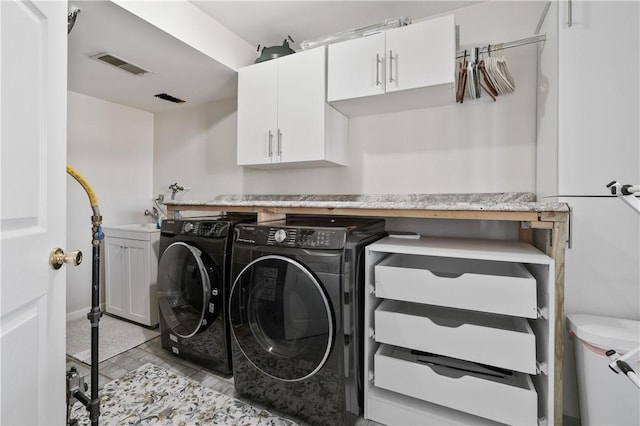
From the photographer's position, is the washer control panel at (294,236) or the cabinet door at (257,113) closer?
the washer control panel at (294,236)

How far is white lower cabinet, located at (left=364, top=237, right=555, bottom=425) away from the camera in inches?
47.9

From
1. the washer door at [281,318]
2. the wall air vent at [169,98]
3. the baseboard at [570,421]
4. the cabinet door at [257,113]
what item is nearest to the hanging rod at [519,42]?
the cabinet door at [257,113]

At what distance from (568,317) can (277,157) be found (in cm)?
189

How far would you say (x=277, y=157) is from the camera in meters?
2.24

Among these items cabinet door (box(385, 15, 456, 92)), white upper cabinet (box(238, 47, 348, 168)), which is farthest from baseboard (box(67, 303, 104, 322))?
cabinet door (box(385, 15, 456, 92))

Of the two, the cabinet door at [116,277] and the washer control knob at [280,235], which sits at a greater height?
the washer control knob at [280,235]

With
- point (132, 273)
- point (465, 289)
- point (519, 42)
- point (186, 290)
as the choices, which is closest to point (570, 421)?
point (465, 289)

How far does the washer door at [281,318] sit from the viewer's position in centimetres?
139

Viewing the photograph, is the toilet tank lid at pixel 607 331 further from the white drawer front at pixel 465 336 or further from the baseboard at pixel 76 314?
the baseboard at pixel 76 314

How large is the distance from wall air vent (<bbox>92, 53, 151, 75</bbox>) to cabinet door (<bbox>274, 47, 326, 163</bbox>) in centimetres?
110

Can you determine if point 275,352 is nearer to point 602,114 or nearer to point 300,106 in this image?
point 300,106

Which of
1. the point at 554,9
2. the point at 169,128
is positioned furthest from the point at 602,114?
the point at 169,128

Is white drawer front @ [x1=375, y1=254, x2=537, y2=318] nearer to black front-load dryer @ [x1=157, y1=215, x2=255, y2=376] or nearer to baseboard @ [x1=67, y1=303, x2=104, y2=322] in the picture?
black front-load dryer @ [x1=157, y1=215, x2=255, y2=376]

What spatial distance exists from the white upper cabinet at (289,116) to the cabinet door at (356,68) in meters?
0.08
